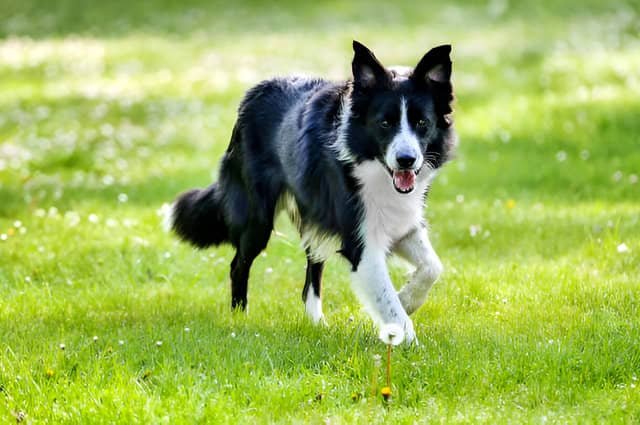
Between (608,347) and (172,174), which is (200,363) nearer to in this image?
(608,347)

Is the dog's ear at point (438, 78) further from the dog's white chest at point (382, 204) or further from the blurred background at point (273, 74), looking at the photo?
the blurred background at point (273, 74)

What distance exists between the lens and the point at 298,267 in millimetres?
7523

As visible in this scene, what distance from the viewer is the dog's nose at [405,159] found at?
16.4 ft

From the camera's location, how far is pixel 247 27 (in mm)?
22844

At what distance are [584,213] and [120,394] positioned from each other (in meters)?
5.22

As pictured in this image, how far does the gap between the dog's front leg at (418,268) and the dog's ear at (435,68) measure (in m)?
0.92

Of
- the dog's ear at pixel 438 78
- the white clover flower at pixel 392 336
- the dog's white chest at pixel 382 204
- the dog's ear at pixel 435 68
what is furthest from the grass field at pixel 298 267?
the dog's ear at pixel 435 68

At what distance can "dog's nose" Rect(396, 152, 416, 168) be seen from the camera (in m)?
4.99

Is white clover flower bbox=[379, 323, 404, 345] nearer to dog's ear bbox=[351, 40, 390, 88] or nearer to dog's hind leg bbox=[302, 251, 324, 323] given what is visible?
dog's ear bbox=[351, 40, 390, 88]

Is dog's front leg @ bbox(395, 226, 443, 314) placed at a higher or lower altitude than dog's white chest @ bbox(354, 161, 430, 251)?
lower

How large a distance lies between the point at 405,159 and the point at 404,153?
0.12 ft

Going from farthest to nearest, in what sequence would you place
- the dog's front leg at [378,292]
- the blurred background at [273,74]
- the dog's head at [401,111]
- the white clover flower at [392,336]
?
the blurred background at [273,74]
the dog's front leg at [378,292]
the dog's head at [401,111]
the white clover flower at [392,336]

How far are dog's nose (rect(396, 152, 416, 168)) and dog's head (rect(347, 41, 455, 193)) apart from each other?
22 mm

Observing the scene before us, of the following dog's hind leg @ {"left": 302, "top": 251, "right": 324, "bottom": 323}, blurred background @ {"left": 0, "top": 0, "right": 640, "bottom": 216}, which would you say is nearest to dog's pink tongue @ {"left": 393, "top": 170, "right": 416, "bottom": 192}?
dog's hind leg @ {"left": 302, "top": 251, "right": 324, "bottom": 323}
